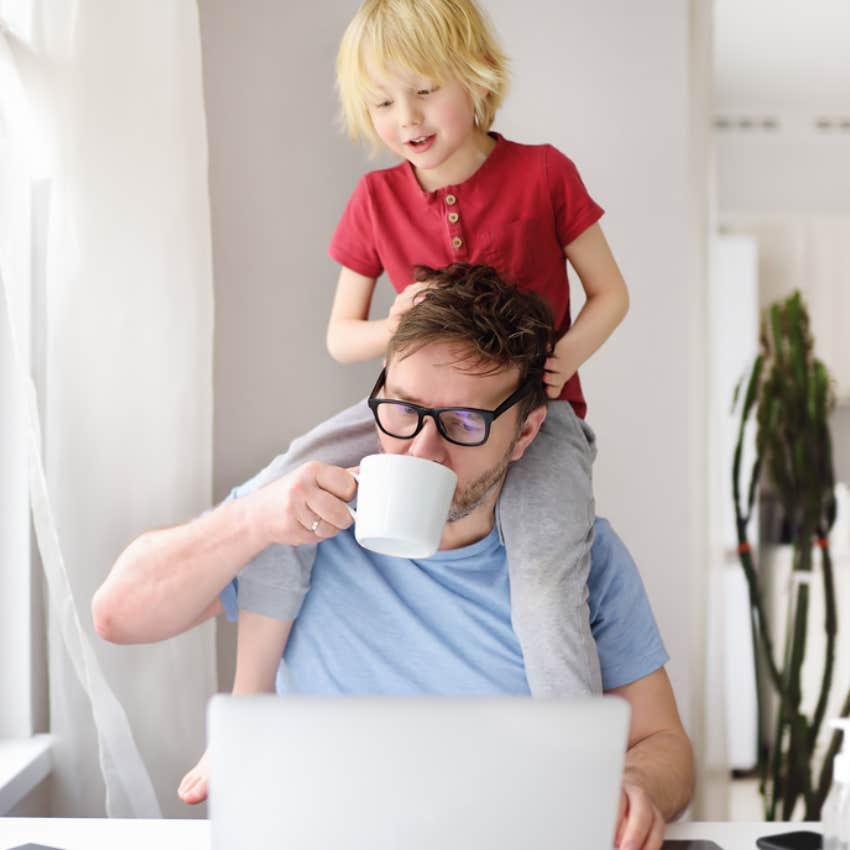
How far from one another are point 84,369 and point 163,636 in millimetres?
403

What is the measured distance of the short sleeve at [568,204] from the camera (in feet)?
5.53

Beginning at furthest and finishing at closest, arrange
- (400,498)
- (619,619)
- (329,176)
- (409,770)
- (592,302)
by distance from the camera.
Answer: (329,176)
(592,302)
(619,619)
(400,498)
(409,770)

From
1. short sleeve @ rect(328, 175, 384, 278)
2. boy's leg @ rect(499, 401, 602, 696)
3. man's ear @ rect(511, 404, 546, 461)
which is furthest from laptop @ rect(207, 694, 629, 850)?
short sleeve @ rect(328, 175, 384, 278)

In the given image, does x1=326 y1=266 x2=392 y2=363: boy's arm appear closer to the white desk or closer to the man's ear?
the man's ear

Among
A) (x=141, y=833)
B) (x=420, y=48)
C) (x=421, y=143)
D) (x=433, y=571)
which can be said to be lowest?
(x=141, y=833)

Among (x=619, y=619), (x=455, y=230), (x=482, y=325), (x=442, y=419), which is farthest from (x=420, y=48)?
(x=619, y=619)

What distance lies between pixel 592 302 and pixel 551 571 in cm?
49

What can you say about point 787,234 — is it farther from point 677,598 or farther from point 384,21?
point 384,21

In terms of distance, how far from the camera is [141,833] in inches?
45.3

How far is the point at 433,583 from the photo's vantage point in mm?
1558

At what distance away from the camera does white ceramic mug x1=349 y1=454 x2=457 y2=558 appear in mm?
1065

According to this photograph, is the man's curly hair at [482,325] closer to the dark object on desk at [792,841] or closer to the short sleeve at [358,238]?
the short sleeve at [358,238]

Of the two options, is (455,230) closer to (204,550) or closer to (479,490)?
(479,490)

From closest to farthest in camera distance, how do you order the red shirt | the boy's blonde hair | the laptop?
the laptop → the boy's blonde hair → the red shirt
